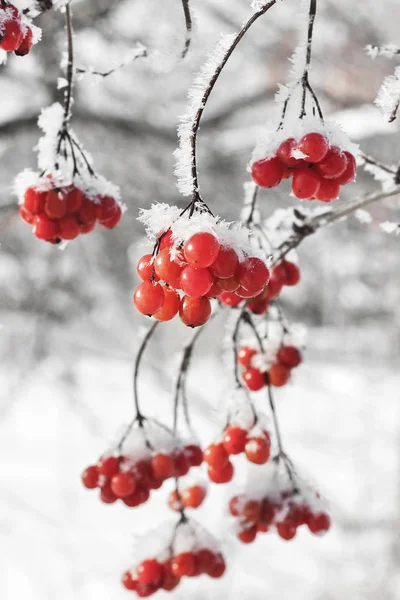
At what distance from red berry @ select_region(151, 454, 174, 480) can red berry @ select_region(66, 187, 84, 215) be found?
49 centimetres

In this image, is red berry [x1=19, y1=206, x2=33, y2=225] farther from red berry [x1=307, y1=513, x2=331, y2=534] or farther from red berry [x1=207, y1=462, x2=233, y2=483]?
red berry [x1=307, y1=513, x2=331, y2=534]

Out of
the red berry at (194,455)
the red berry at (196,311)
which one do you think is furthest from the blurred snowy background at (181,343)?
the red berry at (196,311)

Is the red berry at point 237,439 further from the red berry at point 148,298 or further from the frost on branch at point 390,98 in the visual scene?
the frost on branch at point 390,98

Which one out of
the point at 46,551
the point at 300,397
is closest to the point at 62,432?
the point at 46,551

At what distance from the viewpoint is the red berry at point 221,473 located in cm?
108

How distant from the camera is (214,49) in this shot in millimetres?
596

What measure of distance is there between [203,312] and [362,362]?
20.5 feet

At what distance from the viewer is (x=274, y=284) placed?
1001 millimetres

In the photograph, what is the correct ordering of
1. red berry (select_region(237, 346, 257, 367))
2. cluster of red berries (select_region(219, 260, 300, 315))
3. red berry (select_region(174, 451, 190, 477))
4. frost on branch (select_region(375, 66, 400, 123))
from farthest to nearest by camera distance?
red berry (select_region(237, 346, 257, 367))
red berry (select_region(174, 451, 190, 477))
cluster of red berries (select_region(219, 260, 300, 315))
frost on branch (select_region(375, 66, 400, 123))

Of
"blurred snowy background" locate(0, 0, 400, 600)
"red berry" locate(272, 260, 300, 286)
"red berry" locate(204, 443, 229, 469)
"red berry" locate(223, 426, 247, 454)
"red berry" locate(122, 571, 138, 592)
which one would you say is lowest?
"red berry" locate(122, 571, 138, 592)

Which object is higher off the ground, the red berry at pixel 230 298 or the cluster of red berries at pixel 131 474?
the red berry at pixel 230 298

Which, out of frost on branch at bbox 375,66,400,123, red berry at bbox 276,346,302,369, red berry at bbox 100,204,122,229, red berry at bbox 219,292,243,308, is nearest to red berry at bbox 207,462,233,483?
red berry at bbox 276,346,302,369

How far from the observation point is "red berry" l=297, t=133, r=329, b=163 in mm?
688

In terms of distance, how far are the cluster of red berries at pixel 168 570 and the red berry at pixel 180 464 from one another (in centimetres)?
17
